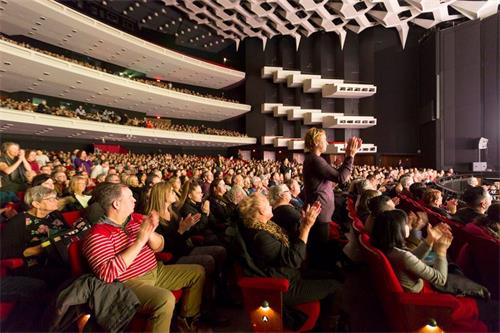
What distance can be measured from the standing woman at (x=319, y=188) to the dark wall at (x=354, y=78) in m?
22.0

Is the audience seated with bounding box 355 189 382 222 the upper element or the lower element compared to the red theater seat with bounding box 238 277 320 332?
upper

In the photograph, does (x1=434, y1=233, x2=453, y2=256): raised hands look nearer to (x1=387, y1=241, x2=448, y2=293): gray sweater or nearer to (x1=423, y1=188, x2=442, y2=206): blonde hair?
(x1=387, y1=241, x2=448, y2=293): gray sweater

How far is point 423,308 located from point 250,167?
12.4 metres

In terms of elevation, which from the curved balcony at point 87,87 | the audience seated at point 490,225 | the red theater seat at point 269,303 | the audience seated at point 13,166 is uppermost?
the curved balcony at point 87,87

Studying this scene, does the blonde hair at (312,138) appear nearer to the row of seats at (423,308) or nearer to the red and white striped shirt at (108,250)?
the row of seats at (423,308)

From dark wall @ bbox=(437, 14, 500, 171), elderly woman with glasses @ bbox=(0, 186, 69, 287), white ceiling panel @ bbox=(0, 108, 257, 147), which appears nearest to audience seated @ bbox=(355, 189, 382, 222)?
elderly woman with glasses @ bbox=(0, 186, 69, 287)

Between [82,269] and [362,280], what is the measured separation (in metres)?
2.83

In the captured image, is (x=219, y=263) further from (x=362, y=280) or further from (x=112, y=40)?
(x=112, y=40)

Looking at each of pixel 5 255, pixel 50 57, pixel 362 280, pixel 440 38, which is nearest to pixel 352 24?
pixel 440 38

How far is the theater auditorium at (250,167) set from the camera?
214 cm

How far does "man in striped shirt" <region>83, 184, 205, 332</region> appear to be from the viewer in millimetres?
1851

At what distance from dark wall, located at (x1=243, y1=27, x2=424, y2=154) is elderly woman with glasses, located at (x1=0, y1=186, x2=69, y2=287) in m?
22.6

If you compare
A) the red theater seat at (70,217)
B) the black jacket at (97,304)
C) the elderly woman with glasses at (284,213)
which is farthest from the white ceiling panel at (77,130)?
the black jacket at (97,304)

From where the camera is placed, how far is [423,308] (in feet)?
6.36
